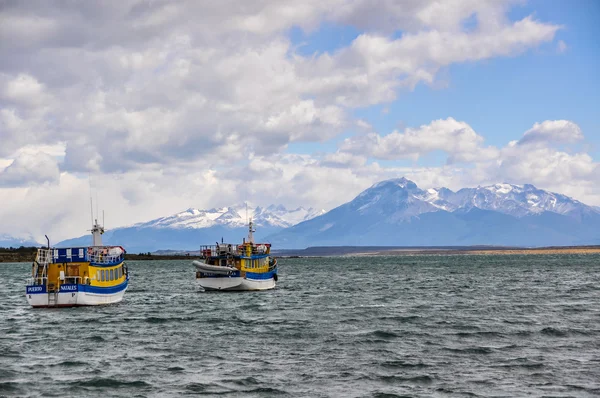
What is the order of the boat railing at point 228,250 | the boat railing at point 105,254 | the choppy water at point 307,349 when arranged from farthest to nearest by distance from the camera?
the boat railing at point 228,250
the boat railing at point 105,254
the choppy water at point 307,349

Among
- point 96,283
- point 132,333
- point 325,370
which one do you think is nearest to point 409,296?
point 96,283

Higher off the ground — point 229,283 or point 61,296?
point 61,296

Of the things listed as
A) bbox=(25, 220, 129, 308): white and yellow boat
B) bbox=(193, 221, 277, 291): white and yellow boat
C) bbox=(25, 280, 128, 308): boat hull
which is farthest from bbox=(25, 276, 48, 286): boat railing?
bbox=(193, 221, 277, 291): white and yellow boat

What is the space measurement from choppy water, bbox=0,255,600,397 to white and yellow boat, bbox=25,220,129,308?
1.58 metres

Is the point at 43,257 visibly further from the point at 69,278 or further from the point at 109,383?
the point at 109,383

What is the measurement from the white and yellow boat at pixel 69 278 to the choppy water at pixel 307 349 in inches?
62.2

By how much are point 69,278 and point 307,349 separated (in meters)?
34.7

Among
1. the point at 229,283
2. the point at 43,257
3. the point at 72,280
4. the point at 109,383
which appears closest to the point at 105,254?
the point at 72,280

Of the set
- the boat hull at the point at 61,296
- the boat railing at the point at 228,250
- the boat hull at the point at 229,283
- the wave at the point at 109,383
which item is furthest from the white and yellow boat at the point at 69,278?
the wave at the point at 109,383

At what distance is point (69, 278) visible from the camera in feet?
231

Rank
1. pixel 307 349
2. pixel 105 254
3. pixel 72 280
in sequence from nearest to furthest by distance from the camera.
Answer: pixel 307 349, pixel 72 280, pixel 105 254

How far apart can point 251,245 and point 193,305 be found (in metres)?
20.9

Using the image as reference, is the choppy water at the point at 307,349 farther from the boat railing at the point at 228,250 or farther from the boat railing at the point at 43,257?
the boat railing at the point at 228,250

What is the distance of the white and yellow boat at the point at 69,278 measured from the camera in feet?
225
